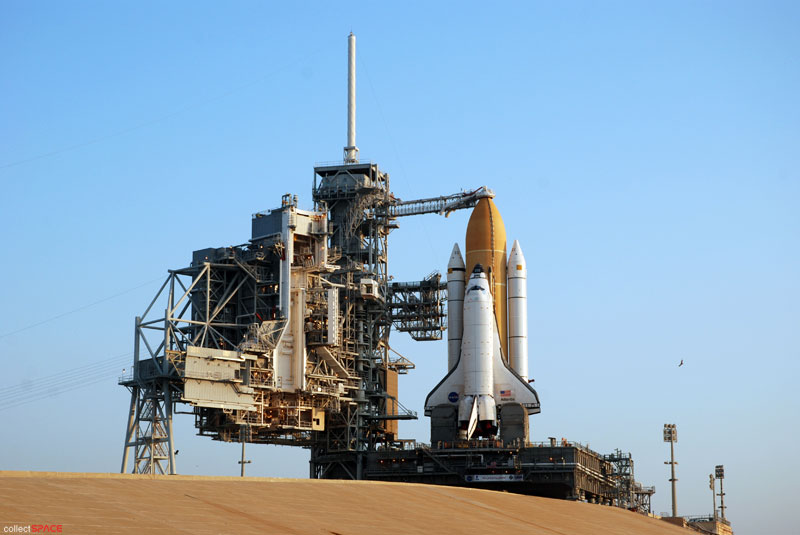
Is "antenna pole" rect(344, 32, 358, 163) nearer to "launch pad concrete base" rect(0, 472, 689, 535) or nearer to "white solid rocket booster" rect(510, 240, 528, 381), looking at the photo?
"white solid rocket booster" rect(510, 240, 528, 381)

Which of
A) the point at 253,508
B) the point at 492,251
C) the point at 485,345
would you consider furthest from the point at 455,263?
the point at 253,508

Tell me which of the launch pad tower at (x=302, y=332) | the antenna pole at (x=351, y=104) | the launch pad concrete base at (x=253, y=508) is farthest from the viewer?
the antenna pole at (x=351, y=104)

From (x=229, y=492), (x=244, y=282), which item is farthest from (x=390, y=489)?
(x=244, y=282)

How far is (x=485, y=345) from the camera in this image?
279 ft

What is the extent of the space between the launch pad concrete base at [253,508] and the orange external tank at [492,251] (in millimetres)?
23014

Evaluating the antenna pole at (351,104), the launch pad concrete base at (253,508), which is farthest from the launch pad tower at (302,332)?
the launch pad concrete base at (253,508)

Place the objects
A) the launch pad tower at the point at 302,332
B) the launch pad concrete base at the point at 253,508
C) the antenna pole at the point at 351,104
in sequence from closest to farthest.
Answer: the launch pad concrete base at the point at 253,508 < the launch pad tower at the point at 302,332 < the antenna pole at the point at 351,104

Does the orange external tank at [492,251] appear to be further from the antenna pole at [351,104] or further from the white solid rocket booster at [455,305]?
the antenna pole at [351,104]

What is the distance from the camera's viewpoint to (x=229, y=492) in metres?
49.4

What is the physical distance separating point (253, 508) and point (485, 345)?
136ft

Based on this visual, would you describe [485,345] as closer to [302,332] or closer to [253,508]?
[302,332]

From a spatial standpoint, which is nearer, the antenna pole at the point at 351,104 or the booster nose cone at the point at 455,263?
the booster nose cone at the point at 455,263

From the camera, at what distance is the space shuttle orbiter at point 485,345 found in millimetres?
84812

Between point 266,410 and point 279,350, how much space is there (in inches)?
194
